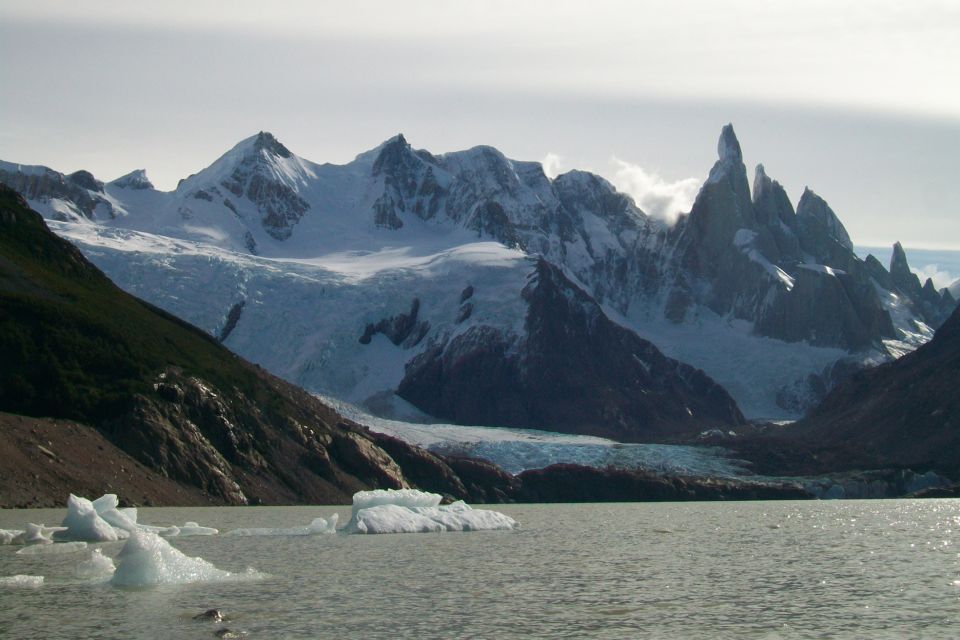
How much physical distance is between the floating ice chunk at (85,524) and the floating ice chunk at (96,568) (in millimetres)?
20571

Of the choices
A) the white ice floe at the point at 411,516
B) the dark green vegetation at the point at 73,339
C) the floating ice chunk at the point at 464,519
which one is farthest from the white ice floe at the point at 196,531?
the dark green vegetation at the point at 73,339

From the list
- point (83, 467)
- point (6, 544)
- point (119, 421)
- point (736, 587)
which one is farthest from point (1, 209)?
point (736, 587)

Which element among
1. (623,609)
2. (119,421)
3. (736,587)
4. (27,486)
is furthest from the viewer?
(119,421)

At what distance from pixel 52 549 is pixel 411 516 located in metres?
31.8

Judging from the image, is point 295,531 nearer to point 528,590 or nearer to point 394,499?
point 394,499

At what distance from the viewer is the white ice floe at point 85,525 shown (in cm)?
8444

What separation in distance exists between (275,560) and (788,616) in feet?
103

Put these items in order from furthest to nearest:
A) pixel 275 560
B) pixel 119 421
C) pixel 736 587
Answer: pixel 119 421 < pixel 275 560 < pixel 736 587

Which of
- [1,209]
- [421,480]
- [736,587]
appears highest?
[1,209]

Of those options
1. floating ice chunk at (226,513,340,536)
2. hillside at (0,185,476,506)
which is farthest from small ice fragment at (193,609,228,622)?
hillside at (0,185,476,506)

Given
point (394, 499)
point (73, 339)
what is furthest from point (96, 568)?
point (73, 339)

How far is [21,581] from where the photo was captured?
61.0 meters

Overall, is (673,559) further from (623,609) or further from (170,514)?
(170,514)

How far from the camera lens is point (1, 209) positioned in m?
179
